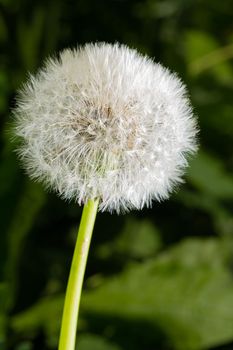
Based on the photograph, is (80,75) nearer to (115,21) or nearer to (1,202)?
(1,202)

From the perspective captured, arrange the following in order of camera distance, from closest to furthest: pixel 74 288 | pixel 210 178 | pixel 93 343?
pixel 74 288 → pixel 93 343 → pixel 210 178

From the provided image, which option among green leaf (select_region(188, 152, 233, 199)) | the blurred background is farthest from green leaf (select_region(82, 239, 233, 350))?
green leaf (select_region(188, 152, 233, 199))

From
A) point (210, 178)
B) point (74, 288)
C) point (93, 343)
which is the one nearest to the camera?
point (74, 288)

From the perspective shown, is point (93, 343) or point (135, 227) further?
point (135, 227)

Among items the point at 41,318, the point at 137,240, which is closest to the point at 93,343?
the point at 41,318

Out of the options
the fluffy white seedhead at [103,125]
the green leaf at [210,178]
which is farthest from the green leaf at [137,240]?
the fluffy white seedhead at [103,125]

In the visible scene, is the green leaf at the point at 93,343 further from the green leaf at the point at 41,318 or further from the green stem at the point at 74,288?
the green stem at the point at 74,288

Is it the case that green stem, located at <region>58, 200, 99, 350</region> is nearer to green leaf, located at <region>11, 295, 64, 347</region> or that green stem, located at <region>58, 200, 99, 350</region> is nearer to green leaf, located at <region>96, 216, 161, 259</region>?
green leaf, located at <region>11, 295, 64, 347</region>

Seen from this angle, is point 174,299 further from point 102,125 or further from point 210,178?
point 102,125
